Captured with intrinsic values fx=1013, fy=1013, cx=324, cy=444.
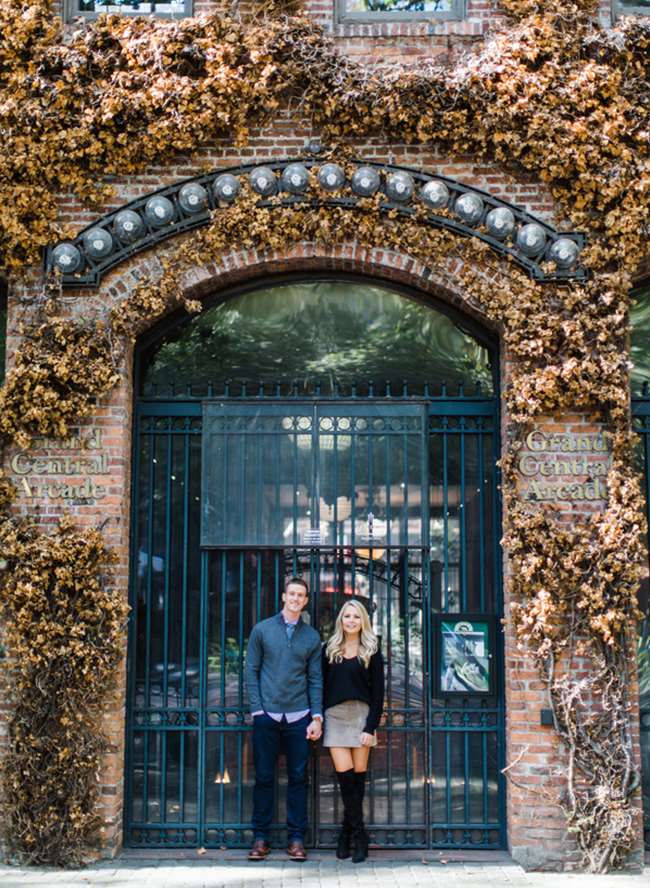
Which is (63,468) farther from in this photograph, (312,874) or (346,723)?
(312,874)

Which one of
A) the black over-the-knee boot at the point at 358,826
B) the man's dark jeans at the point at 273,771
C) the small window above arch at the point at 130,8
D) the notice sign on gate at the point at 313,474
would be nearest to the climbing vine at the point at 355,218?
the small window above arch at the point at 130,8

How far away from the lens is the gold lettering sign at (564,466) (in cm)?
734

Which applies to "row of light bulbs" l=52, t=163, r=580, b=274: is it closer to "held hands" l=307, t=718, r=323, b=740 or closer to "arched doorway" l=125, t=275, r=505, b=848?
"arched doorway" l=125, t=275, r=505, b=848

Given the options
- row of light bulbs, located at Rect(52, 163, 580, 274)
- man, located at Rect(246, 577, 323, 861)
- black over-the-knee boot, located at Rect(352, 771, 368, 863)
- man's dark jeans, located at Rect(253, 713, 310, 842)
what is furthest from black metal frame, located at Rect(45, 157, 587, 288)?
black over-the-knee boot, located at Rect(352, 771, 368, 863)

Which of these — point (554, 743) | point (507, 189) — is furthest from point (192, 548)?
point (507, 189)

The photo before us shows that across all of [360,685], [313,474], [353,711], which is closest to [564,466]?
[313,474]

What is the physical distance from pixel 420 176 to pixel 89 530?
3577mm

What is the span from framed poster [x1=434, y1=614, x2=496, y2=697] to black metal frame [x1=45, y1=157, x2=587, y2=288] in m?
2.63

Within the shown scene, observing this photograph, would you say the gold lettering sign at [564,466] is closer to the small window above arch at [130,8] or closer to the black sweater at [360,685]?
the black sweater at [360,685]

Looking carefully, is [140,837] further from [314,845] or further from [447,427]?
[447,427]

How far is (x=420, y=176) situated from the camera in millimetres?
7598

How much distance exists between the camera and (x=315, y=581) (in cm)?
762

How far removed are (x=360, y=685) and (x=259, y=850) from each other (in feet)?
4.44

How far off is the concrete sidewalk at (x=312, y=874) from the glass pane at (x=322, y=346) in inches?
135
